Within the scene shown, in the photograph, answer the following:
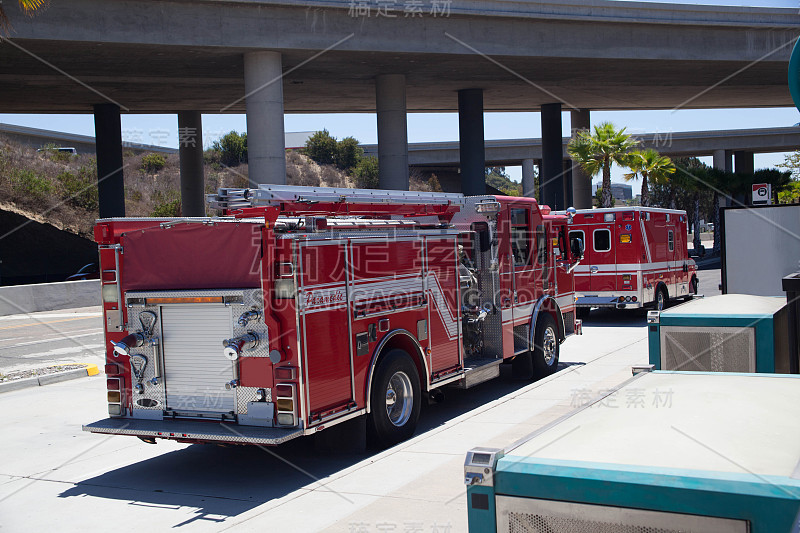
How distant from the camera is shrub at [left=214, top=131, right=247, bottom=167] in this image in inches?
3017

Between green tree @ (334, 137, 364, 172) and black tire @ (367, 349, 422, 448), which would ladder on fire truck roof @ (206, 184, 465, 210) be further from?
green tree @ (334, 137, 364, 172)

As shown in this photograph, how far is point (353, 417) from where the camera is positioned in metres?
7.95

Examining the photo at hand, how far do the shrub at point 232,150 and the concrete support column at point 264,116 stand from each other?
175 feet

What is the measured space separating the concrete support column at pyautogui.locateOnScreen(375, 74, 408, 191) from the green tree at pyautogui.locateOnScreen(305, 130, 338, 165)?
160 ft

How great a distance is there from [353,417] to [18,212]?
43.1 metres

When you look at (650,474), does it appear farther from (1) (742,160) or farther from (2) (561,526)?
(1) (742,160)

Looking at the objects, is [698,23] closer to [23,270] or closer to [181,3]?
[181,3]

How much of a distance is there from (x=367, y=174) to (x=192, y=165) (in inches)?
1247

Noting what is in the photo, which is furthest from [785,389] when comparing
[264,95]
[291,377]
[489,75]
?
[489,75]

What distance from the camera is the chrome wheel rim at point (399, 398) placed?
869 centimetres

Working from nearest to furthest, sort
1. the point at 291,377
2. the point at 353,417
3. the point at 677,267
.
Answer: the point at 291,377, the point at 353,417, the point at 677,267

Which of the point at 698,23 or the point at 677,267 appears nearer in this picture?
the point at 677,267

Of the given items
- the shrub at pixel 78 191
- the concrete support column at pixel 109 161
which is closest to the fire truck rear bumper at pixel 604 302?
the concrete support column at pixel 109 161

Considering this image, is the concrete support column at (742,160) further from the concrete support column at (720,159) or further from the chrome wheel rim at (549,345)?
the chrome wheel rim at (549,345)
